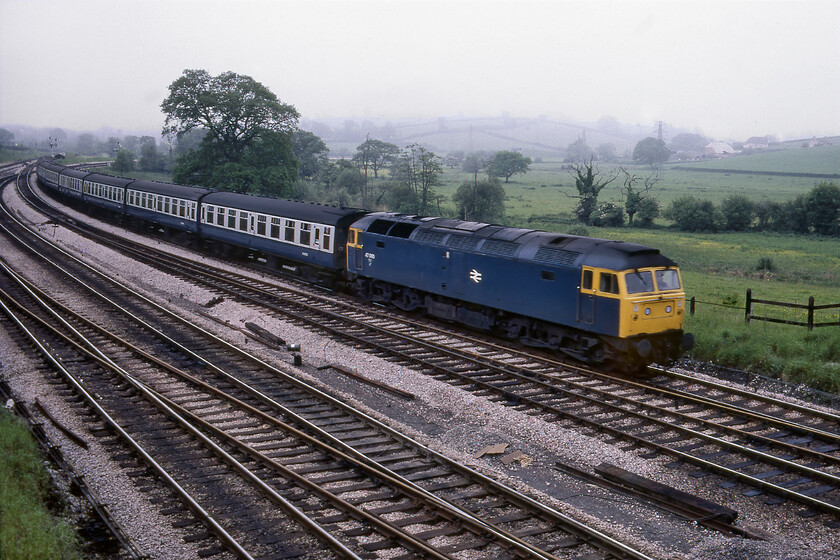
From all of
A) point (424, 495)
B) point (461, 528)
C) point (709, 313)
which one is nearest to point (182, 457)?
point (424, 495)

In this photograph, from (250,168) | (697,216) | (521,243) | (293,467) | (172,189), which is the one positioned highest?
(250,168)

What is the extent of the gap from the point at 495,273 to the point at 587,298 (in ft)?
11.4

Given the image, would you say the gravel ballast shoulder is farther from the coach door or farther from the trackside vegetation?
the coach door

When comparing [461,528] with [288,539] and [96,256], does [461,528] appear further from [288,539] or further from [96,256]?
[96,256]

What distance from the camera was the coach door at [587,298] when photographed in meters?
17.5

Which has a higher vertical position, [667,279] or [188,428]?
[667,279]

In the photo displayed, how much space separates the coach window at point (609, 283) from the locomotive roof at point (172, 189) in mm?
27590

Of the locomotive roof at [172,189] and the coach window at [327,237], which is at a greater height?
the locomotive roof at [172,189]

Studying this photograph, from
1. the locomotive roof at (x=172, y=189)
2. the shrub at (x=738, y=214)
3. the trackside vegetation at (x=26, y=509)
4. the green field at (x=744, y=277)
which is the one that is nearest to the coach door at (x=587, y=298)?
the green field at (x=744, y=277)

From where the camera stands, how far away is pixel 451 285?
22.3m

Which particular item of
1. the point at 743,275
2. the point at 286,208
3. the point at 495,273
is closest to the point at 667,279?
the point at 495,273

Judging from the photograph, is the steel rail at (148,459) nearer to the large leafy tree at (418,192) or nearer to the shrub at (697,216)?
the large leafy tree at (418,192)

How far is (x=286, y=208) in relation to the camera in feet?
105

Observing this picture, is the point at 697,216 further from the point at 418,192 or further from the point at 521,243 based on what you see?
the point at 521,243
